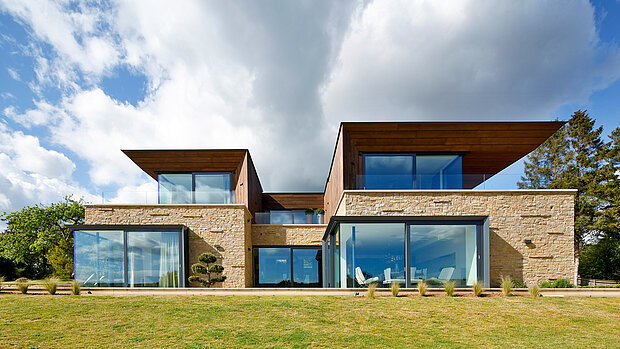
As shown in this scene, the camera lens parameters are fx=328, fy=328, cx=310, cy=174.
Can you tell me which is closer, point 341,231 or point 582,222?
point 341,231

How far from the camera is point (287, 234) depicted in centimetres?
1881

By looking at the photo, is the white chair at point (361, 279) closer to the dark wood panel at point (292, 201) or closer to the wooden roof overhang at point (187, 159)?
the wooden roof overhang at point (187, 159)

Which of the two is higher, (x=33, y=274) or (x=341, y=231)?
(x=341, y=231)

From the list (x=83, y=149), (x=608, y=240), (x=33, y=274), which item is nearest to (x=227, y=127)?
(x=83, y=149)

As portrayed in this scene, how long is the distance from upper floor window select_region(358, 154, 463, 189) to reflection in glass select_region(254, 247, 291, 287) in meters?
7.47

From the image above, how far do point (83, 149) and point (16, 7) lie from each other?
8613 millimetres

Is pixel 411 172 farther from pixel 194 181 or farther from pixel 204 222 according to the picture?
pixel 194 181

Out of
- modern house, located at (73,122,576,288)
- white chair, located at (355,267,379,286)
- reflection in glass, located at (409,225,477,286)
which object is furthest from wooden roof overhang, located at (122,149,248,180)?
reflection in glass, located at (409,225,477,286)

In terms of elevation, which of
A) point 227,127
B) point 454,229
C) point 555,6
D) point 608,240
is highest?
point 555,6

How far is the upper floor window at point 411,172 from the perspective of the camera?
13.5 m

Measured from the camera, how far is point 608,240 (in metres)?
24.6

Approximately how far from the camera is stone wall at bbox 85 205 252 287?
1509cm

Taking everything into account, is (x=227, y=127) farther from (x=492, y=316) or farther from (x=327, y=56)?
(x=492, y=316)

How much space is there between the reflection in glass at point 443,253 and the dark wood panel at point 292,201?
13.7 meters
